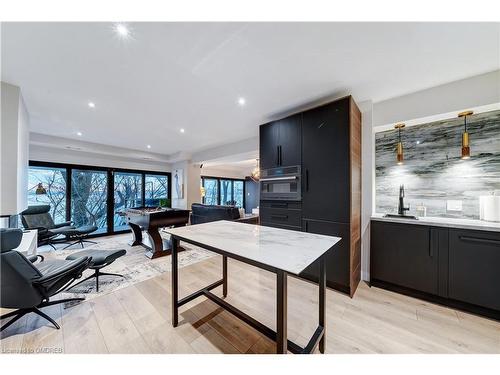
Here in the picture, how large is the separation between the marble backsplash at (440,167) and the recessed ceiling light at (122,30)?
10.9 ft

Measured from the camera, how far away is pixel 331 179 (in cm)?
227

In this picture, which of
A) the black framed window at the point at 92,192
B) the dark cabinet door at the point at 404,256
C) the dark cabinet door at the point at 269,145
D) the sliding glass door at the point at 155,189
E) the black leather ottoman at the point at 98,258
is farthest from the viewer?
the sliding glass door at the point at 155,189

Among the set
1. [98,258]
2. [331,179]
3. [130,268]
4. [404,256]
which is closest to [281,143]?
[331,179]

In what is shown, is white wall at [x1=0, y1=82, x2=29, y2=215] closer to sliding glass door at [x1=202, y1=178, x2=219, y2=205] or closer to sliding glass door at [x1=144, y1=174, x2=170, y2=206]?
sliding glass door at [x1=144, y1=174, x2=170, y2=206]

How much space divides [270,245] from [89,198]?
247 inches

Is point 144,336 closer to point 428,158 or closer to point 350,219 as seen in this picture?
point 350,219

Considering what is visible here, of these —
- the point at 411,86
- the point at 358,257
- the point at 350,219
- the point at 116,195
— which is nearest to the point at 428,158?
the point at 411,86

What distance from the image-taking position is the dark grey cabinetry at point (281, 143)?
102 inches

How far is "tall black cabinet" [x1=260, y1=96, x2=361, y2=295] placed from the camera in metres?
2.14

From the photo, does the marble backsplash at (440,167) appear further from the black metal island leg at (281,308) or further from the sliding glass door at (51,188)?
the sliding glass door at (51,188)

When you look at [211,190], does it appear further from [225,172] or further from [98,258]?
[98,258]

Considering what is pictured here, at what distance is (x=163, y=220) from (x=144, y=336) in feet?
7.89

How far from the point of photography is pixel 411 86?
2146mm

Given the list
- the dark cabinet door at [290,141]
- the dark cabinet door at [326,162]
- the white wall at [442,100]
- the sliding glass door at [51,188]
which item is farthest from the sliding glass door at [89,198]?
the white wall at [442,100]
